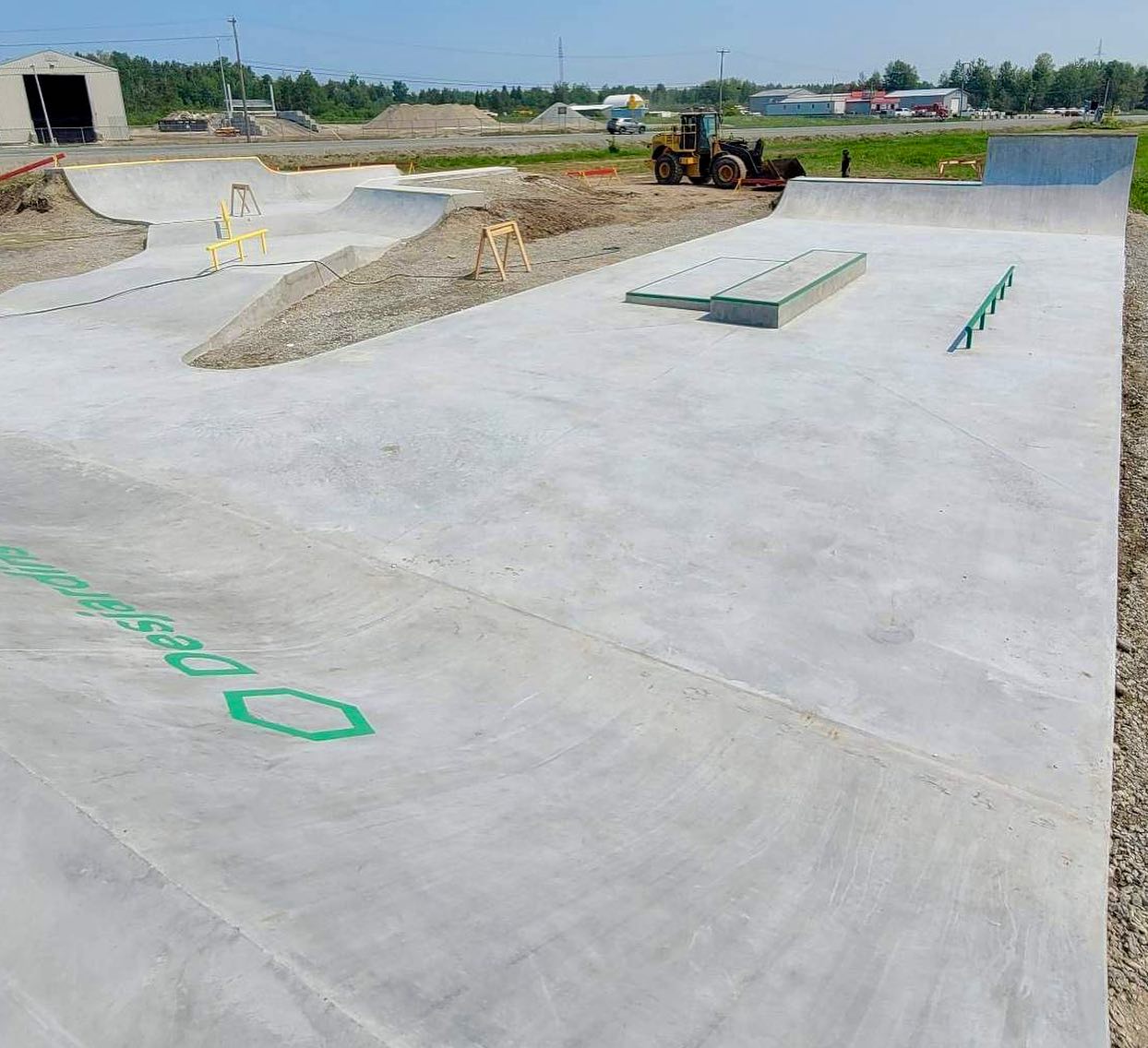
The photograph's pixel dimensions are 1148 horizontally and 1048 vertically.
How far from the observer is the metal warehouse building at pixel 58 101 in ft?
183

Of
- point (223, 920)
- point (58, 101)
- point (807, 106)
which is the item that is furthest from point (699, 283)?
point (807, 106)

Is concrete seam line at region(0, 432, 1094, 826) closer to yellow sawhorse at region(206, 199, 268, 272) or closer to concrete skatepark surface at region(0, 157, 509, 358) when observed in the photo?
concrete skatepark surface at region(0, 157, 509, 358)

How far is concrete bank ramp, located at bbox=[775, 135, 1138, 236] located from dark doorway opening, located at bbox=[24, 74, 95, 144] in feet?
178

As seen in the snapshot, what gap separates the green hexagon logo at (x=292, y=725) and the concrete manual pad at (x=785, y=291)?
28.8 feet

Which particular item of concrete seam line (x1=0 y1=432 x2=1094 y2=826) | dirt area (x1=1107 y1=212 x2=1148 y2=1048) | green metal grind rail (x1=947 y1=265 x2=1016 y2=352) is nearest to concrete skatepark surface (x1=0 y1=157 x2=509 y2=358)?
concrete seam line (x1=0 y1=432 x2=1094 y2=826)

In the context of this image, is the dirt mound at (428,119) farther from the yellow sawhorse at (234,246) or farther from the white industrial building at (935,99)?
the white industrial building at (935,99)

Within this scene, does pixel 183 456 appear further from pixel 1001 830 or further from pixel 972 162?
pixel 972 162

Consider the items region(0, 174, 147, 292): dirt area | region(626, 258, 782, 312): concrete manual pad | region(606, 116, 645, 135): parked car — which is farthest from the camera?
region(606, 116, 645, 135): parked car

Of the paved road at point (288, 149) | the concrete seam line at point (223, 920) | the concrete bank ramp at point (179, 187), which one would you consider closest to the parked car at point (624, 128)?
the paved road at point (288, 149)

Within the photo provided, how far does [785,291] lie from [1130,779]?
360 inches

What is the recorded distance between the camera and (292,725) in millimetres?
3928

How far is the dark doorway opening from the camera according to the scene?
57188mm

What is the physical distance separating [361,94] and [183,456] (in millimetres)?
181375

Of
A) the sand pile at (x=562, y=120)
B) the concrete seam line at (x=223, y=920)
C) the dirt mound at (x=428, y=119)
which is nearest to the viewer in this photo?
the concrete seam line at (x=223, y=920)
